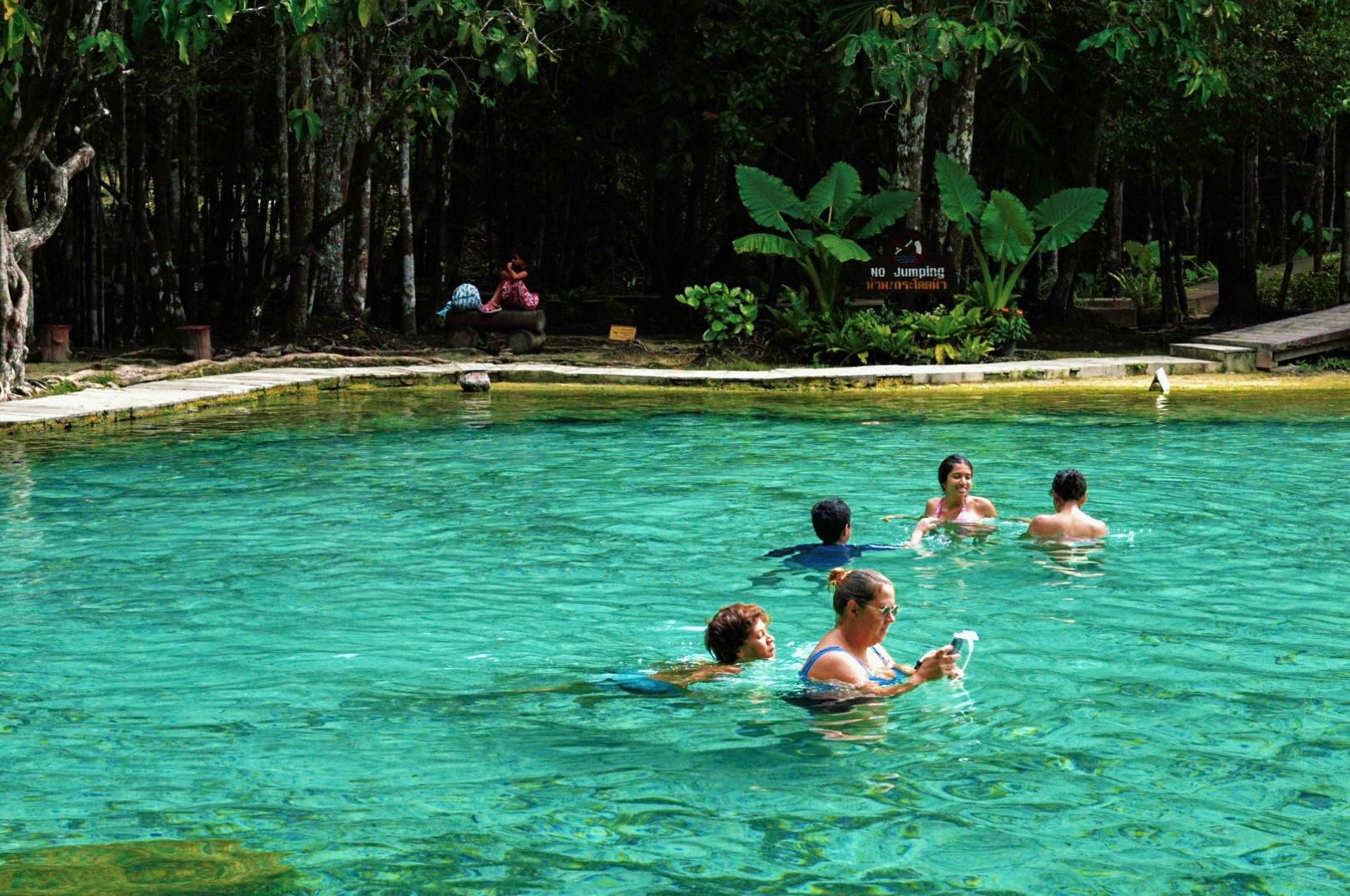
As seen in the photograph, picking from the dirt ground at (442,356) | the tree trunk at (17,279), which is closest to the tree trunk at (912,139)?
the dirt ground at (442,356)

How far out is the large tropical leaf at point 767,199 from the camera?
914 inches

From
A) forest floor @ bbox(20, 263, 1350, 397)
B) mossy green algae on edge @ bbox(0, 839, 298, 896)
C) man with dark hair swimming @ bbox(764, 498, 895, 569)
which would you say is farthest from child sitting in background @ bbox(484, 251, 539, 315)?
mossy green algae on edge @ bbox(0, 839, 298, 896)

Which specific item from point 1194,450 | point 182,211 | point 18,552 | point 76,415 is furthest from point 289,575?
point 182,211

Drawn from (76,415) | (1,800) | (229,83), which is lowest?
(1,800)

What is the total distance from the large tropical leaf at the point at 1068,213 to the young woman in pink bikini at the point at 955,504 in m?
12.6

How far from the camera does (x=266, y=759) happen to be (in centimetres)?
704

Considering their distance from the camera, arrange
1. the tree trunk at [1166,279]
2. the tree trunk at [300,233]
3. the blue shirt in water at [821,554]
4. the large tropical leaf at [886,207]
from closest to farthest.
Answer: the blue shirt in water at [821,554], the large tropical leaf at [886,207], the tree trunk at [300,233], the tree trunk at [1166,279]

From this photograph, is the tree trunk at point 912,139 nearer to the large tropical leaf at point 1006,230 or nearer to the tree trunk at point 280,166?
the large tropical leaf at point 1006,230

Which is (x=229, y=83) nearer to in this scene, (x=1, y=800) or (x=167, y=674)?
(x=167, y=674)

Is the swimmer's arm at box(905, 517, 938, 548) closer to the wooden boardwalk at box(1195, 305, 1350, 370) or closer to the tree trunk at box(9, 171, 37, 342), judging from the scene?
the wooden boardwalk at box(1195, 305, 1350, 370)

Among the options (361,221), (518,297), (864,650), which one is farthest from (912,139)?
(864,650)

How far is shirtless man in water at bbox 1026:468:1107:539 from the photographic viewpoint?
11.0 metres

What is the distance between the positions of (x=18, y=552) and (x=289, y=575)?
6.79 ft

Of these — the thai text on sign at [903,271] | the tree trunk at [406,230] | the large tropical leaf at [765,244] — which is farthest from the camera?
the tree trunk at [406,230]
